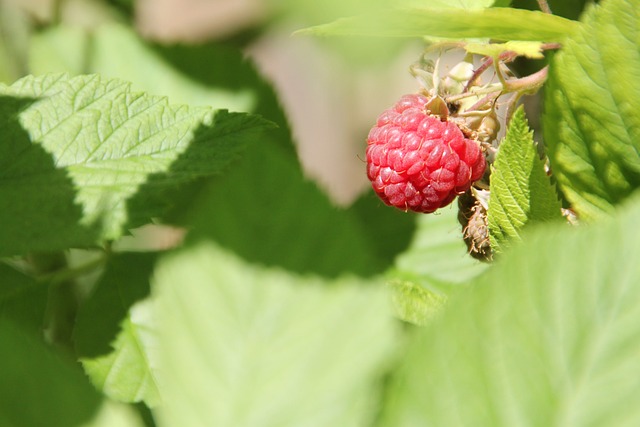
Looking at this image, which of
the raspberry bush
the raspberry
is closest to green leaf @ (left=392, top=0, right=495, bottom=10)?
the raspberry bush

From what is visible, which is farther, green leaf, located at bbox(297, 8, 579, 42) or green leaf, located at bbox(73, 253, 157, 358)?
green leaf, located at bbox(73, 253, 157, 358)

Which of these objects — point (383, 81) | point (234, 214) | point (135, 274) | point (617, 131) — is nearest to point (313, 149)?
point (383, 81)

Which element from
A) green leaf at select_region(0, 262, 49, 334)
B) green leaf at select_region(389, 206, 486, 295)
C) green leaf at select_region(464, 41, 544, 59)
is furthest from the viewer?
green leaf at select_region(389, 206, 486, 295)

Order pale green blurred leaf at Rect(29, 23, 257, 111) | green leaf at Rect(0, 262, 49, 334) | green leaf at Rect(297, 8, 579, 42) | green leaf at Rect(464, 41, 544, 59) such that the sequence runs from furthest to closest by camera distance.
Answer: pale green blurred leaf at Rect(29, 23, 257, 111), green leaf at Rect(0, 262, 49, 334), green leaf at Rect(464, 41, 544, 59), green leaf at Rect(297, 8, 579, 42)

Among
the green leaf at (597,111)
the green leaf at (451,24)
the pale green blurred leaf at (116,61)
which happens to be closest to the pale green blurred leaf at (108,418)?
the green leaf at (451,24)

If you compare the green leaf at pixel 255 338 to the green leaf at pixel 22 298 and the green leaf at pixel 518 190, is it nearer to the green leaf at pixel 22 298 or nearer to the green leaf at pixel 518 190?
the green leaf at pixel 518 190

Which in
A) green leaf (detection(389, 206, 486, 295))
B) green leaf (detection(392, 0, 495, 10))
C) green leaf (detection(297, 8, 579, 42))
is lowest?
green leaf (detection(389, 206, 486, 295))

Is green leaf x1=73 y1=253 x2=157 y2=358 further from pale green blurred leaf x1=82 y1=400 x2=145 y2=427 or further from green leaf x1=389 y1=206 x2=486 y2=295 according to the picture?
pale green blurred leaf x1=82 y1=400 x2=145 y2=427
